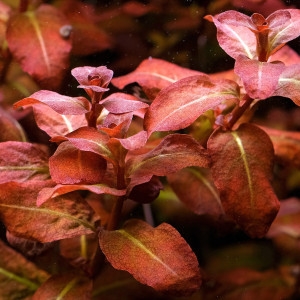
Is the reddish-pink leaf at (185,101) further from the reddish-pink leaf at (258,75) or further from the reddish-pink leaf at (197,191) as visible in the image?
the reddish-pink leaf at (197,191)

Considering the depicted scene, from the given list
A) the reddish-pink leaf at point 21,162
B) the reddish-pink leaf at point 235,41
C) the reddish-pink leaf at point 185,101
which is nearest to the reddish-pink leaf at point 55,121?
the reddish-pink leaf at point 21,162

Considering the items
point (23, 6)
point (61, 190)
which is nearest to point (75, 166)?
point (61, 190)

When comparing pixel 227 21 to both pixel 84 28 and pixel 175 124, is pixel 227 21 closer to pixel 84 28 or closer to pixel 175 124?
pixel 175 124

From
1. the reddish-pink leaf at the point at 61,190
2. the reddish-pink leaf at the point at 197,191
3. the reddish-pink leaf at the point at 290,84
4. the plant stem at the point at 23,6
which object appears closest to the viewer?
the reddish-pink leaf at the point at 61,190

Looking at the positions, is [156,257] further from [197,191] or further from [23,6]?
[23,6]

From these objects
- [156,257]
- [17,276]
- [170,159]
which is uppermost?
[170,159]

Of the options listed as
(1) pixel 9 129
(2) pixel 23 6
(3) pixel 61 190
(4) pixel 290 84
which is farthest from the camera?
(2) pixel 23 6
